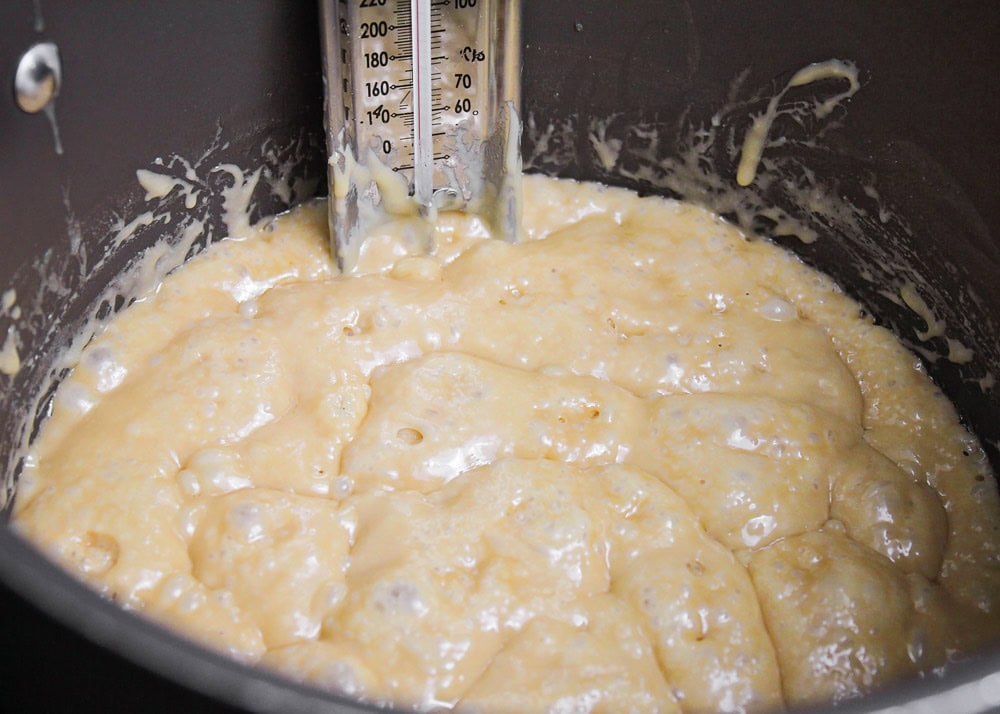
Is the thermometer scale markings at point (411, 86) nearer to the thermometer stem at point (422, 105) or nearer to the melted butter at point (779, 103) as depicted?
the thermometer stem at point (422, 105)

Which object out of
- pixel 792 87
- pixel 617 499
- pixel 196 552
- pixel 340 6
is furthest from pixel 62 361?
pixel 792 87

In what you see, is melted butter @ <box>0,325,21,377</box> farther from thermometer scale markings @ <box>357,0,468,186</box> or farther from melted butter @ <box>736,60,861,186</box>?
melted butter @ <box>736,60,861,186</box>

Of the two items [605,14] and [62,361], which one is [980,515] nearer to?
[605,14]

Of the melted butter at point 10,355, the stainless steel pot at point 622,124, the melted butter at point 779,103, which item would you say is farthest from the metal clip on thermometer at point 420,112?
the melted butter at point 10,355

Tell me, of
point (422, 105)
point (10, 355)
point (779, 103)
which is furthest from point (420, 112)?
point (10, 355)

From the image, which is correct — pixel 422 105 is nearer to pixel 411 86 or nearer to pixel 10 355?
pixel 411 86
